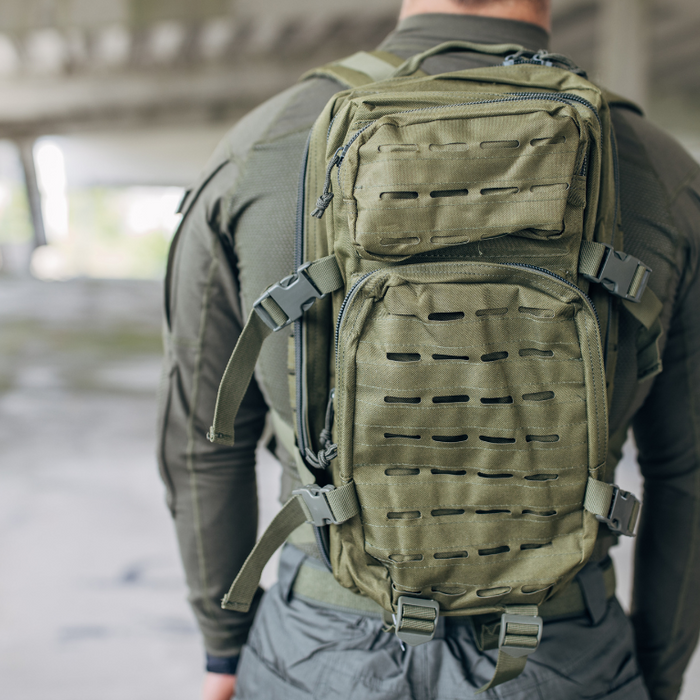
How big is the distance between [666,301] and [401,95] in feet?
1.26

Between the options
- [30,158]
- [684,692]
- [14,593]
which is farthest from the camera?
[30,158]

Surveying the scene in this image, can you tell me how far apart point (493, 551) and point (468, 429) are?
0.44 ft

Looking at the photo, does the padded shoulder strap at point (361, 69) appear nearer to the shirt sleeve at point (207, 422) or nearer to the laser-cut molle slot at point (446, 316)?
the shirt sleeve at point (207, 422)

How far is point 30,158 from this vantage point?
35.1 feet

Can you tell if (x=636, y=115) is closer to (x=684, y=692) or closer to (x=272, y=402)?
(x=272, y=402)

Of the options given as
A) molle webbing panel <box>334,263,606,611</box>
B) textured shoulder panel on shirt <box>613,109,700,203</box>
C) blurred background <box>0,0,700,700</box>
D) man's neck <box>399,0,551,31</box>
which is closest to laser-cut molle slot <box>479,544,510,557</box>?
molle webbing panel <box>334,263,606,611</box>

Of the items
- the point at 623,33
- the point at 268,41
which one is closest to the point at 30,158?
the point at 268,41

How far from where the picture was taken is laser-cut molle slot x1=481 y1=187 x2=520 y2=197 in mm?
575

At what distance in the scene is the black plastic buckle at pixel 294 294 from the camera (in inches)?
23.9

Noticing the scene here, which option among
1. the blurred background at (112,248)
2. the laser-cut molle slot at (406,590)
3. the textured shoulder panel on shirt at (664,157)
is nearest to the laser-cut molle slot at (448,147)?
the textured shoulder panel on shirt at (664,157)

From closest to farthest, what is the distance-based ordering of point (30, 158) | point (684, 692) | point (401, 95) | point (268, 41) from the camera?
1. point (401, 95)
2. point (684, 692)
3. point (268, 41)
4. point (30, 158)

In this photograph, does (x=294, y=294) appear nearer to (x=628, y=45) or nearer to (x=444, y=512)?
(x=444, y=512)

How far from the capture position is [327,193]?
23.4 inches

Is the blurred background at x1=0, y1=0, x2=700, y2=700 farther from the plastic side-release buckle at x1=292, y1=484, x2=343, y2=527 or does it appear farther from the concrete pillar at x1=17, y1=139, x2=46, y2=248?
the plastic side-release buckle at x1=292, y1=484, x2=343, y2=527
